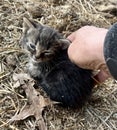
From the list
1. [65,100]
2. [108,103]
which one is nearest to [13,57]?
[65,100]

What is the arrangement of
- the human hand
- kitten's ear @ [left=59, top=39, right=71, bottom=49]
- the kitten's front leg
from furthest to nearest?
the kitten's front leg → kitten's ear @ [left=59, top=39, right=71, bottom=49] → the human hand

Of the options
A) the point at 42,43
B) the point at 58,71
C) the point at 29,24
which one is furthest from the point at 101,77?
the point at 29,24

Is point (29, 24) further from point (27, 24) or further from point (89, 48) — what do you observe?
point (89, 48)

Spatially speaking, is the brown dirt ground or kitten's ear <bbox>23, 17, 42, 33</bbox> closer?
the brown dirt ground

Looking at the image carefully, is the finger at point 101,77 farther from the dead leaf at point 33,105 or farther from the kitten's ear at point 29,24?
the kitten's ear at point 29,24

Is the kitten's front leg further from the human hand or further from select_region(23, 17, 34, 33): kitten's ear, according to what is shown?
the human hand

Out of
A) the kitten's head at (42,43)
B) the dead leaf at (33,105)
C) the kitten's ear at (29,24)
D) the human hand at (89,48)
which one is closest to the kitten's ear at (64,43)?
the kitten's head at (42,43)

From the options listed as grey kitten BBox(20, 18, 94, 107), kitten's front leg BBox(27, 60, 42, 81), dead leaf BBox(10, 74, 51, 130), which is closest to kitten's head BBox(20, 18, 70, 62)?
grey kitten BBox(20, 18, 94, 107)
